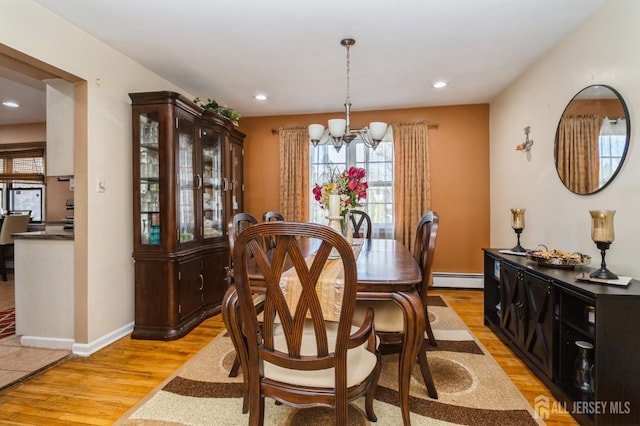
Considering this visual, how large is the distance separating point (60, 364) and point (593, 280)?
357cm

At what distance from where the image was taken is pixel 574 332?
6.05 ft

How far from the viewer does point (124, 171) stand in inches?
117

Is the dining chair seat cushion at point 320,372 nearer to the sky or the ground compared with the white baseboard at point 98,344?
nearer to the sky

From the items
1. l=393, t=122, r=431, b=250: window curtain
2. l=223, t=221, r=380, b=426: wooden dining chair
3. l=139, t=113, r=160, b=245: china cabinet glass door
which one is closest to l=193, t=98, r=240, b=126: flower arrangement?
l=139, t=113, r=160, b=245: china cabinet glass door

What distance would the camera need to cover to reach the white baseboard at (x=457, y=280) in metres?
4.38

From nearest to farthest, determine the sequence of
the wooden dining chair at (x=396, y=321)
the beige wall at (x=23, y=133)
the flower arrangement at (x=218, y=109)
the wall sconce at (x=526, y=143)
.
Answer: the wooden dining chair at (x=396, y=321)
the wall sconce at (x=526, y=143)
the flower arrangement at (x=218, y=109)
the beige wall at (x=23, y=133)

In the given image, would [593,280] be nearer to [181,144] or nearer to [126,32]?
[181,144]

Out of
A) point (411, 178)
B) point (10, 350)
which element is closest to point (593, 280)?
point (411, 178)

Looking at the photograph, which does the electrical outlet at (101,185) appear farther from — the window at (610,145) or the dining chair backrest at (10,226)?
the window at (610,145)

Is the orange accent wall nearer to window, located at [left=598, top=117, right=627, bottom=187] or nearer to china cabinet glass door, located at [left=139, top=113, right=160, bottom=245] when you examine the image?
window, located at [left=598, top=117, right=627, bottom=187]

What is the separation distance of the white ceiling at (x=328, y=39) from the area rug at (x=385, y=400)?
2.51 m

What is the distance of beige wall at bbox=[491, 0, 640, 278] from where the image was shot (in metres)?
1.94

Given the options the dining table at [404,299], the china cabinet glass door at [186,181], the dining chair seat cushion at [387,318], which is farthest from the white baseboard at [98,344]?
the dining chair seat cushion at [387,318]

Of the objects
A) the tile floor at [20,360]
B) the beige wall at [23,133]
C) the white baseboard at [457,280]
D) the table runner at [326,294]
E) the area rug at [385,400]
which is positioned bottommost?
the tile floor at [20,360]
